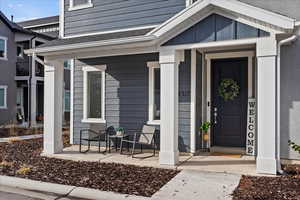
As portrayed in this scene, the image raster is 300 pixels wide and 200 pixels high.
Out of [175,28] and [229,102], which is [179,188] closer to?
[175,28]

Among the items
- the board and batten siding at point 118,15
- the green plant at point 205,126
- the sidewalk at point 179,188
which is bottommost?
the sidewalk at point 179,188

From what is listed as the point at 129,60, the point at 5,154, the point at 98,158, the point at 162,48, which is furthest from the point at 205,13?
the point at 5,154

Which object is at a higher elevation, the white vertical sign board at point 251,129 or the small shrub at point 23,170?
the white vertical sign board at point 251,129

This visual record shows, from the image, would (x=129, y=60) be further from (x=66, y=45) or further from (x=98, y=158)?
(x=98, y=158)

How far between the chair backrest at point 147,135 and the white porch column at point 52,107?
219 cm

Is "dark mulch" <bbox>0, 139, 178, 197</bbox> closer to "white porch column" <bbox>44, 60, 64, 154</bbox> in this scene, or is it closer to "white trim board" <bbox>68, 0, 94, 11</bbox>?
"white porch column" <bbox>44, 60, 64, 154</bbox>

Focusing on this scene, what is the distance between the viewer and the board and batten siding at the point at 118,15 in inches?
282

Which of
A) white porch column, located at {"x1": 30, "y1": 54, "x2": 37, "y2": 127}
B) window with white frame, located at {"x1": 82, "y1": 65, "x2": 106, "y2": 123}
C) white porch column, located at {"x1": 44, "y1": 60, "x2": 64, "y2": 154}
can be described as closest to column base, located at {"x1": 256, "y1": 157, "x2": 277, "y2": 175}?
window with white frame, located at {"x1": 82, "y1": 65, "x2": 106, "y2": 123}

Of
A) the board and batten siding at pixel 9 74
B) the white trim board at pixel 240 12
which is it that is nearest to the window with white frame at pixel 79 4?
the white trim board at pixel 240 12

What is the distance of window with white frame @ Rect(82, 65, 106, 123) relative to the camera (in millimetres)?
8125

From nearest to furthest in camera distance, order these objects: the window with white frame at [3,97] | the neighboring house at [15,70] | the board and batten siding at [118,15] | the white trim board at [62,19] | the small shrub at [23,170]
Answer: the small shrub at [23,170], the board and batten siding at [118,15], the white trim board at [62,19], the window with white frame at [3,97], the neighboring house at [15,70]

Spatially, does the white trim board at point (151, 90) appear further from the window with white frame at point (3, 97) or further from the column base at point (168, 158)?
the window with white frame at point (3, 97)

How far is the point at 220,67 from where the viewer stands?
7.35m

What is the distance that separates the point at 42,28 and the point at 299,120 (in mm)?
20512
